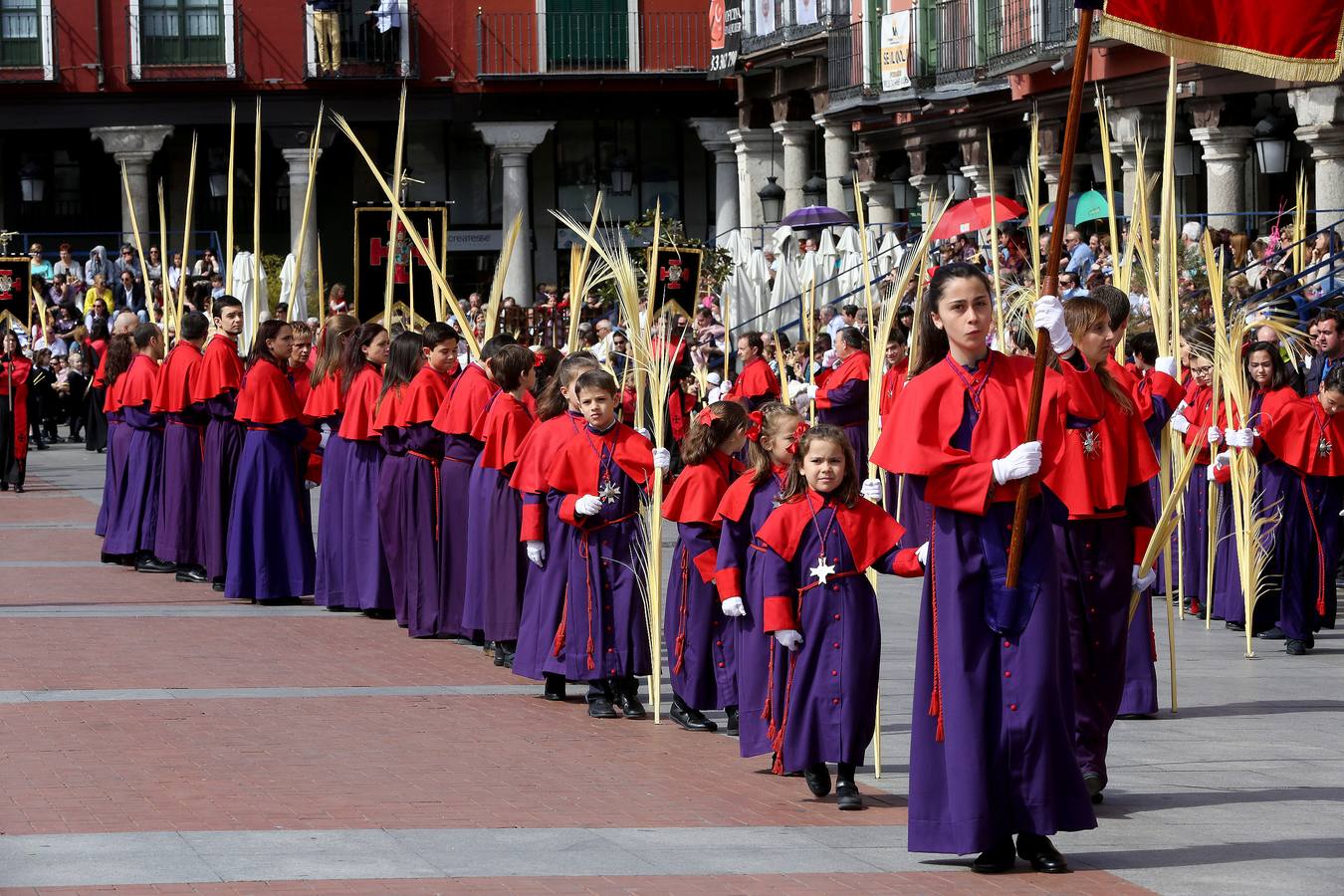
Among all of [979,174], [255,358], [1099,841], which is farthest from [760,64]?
[1099,841]

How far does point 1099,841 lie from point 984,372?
5.15 ft

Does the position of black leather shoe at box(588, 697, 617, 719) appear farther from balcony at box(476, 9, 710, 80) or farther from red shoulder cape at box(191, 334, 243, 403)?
balcony at box(476, 9, 710, 80)

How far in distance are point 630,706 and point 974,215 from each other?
13.4m

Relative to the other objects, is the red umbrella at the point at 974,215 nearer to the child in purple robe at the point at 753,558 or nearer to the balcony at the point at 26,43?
the child in purple robe at the point at 753,558

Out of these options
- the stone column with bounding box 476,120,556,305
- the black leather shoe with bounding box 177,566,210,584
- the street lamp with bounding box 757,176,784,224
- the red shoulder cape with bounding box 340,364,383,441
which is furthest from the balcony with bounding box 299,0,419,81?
the red shoulder cape with bounding box 340,364,383,441

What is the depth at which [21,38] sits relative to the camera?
42906 millimetres

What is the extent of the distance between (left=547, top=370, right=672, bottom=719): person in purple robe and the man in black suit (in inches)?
215

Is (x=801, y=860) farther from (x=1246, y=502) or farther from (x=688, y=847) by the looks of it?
(x=1246, y=502)

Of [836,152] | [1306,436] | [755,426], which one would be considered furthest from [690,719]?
[836,152]

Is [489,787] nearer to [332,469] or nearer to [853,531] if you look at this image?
[853,531]

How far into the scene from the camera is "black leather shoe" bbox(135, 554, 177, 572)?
16219mm

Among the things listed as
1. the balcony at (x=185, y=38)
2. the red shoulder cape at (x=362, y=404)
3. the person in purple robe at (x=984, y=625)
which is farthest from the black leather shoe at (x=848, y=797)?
the balcony at (x=185, y=38)

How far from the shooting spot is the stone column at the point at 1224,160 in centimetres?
2458

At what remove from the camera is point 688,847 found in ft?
23.7
